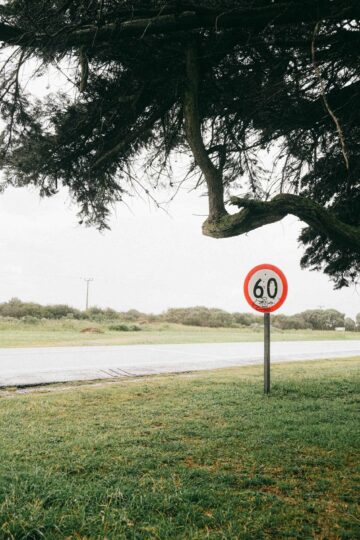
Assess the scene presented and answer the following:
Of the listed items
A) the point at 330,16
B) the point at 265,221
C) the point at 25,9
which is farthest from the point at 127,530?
the point at 25,9

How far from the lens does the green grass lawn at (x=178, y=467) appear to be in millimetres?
2689

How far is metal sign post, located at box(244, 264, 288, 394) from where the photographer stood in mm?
7855

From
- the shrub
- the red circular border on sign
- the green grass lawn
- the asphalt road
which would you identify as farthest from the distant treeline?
the green grass lawn

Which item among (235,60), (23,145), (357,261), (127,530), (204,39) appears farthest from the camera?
(357,261)

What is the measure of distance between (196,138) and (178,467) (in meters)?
3.23

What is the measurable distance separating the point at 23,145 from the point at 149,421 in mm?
3957

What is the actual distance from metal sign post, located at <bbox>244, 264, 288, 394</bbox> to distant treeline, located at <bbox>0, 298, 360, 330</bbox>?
93.6ft

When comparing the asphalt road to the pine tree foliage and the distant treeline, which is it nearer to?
the pine tree foliage

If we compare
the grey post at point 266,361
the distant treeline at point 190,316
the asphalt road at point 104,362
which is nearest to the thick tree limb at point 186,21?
the grey post at point 266,361

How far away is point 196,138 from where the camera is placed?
471 cm

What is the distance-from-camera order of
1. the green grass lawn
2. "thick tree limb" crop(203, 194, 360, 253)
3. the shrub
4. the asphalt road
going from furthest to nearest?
1. the shrub
2. the asphalt road
3. "thick tree limb" crop(203, 194, 360, 253)
4. the green grass lawn

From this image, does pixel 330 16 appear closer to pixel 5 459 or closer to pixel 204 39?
pixel 204 39

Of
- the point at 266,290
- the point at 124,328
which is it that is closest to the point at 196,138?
the point at 266,290

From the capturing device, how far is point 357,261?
7723mm
